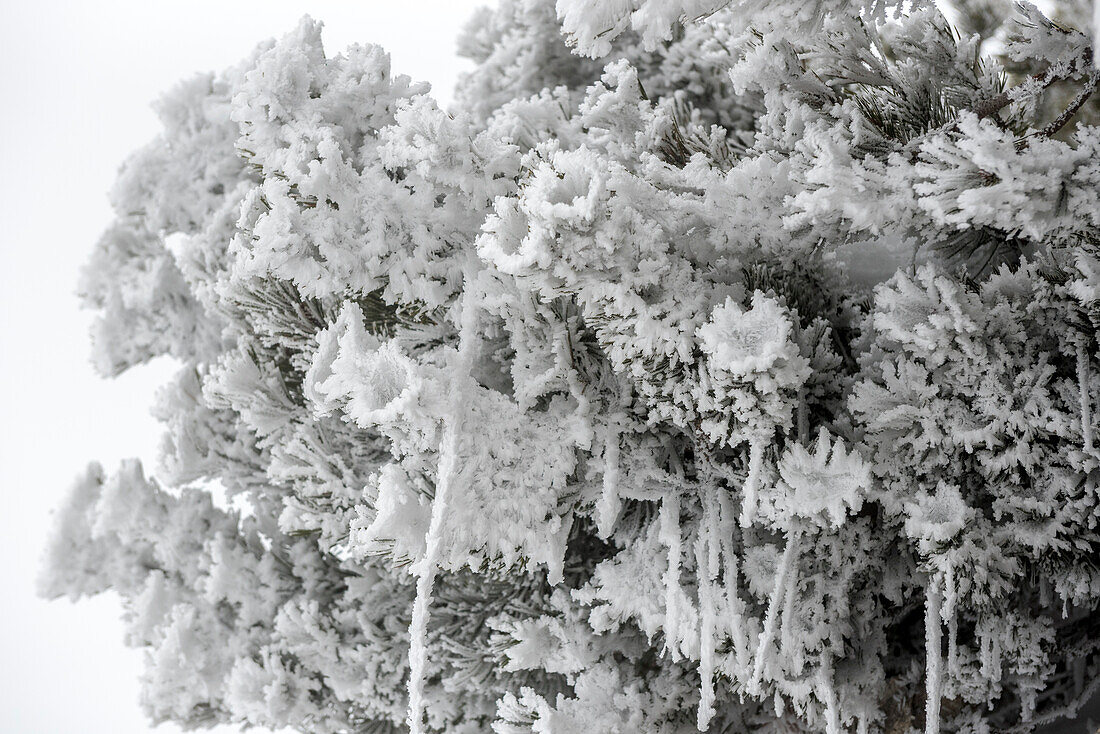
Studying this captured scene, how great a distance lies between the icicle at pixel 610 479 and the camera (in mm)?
1250

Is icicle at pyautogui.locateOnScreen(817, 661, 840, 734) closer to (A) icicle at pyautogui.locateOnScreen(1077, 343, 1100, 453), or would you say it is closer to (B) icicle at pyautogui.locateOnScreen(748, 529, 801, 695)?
(B) icicle at pyautogui.locateOnScreen(748, 529, 801, 695)

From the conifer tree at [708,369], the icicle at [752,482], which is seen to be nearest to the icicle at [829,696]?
the conifer tree at [708,369]

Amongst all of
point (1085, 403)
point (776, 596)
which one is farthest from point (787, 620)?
point (1085, 403)

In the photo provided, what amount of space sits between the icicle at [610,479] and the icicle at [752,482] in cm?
19

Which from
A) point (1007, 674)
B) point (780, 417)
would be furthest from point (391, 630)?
point (1007, 674)

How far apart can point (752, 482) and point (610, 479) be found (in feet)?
→ 0.70

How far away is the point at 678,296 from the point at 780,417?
0.22 meters

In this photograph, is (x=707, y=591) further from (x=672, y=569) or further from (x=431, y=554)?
(x=431, y=554)

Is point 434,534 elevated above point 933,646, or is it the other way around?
point 434,534

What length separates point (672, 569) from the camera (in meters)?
1.31

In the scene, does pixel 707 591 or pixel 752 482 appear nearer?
pixel 752 482

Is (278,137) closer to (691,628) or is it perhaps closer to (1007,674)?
(691,628)

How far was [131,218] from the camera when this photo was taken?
6.95ft

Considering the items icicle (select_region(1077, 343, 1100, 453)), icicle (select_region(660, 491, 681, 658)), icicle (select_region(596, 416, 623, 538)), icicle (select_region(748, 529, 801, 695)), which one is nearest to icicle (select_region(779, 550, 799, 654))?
icicle (select_region(748, 529, 801, 695))
